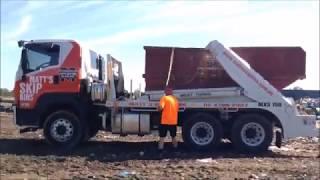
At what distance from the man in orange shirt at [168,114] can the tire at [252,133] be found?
1.48 metres

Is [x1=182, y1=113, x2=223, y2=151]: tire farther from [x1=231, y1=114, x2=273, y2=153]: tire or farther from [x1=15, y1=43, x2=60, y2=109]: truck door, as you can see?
[x1=15, y1=43, x2=60, y2=109]: truck door

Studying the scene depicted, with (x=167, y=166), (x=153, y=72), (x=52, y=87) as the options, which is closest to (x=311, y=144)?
(x=153, y=72)

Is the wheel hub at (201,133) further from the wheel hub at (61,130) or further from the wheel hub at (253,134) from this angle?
the wheel hub at (61,130)

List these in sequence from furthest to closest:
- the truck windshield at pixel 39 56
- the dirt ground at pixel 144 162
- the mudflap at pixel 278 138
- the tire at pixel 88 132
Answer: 1. the tire at pixel 88 132
2. the truck windshield at pixel 39 56
3. the mudflap at pixel 278 138
4. the dirt ground at pixel 144 162

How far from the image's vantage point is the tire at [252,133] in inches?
537

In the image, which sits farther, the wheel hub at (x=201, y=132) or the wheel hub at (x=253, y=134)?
the wheel hub at (x=201, y=132)

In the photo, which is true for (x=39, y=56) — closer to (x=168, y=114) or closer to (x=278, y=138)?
(x=168, y=114)

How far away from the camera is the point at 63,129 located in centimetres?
1417

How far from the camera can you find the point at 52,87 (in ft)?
46.2

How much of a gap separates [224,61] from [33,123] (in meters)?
5.12

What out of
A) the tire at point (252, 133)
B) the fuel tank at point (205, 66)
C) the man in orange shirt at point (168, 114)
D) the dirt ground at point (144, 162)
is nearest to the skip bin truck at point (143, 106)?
the tire at point (252, 133)

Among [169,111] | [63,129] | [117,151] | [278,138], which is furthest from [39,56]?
[278,138]

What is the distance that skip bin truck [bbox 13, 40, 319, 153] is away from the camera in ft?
45.0

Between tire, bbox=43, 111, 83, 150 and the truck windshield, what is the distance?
4.18 ft
